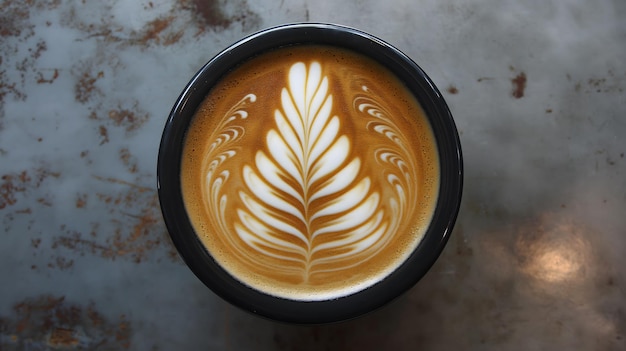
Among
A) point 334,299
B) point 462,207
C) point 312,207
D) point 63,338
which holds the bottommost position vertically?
point 63,338

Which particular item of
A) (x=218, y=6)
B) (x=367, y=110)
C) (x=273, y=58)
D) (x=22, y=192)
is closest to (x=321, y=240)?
(x=367, y=110)

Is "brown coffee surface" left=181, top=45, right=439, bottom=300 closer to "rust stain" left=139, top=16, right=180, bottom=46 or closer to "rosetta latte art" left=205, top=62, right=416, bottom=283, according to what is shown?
"rosetta latte art" left=205, top=62, right=416, bottom=283

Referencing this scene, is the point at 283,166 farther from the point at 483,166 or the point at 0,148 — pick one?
the point at 0,148

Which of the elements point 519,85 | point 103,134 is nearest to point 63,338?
point 103,134

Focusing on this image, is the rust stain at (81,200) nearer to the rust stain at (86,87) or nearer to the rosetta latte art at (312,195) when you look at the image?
the rust stain at (86,87)

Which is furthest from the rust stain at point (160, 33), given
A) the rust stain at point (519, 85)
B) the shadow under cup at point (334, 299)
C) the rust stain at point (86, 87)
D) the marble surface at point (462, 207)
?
the rust stain at point (519, 85)

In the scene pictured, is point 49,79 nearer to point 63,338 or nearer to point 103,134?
point 103,134
